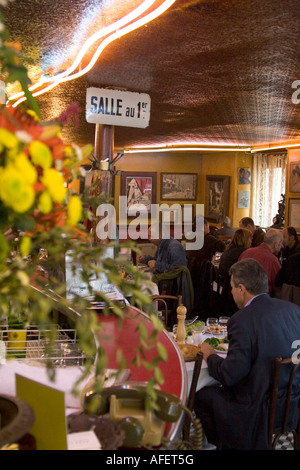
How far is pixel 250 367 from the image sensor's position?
298cm

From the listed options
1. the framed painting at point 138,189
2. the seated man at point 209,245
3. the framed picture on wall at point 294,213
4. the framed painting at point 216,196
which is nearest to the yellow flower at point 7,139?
the seated man at point 209,245

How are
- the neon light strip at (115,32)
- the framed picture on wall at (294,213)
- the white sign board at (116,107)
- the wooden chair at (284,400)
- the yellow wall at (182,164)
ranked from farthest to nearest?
1. the yellow wall at (182,164)
2. the framed picture on wall at (294,213)
3. the white sign board at (116,107)
4. the wooden chair at (284,400)
5. the neon light strip at (115,32)

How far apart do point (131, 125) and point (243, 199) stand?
8281 mm

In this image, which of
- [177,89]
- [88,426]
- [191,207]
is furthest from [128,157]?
[88,426]

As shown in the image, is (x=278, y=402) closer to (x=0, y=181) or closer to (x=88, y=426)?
(x=88, y=426)

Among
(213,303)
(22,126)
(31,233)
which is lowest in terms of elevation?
(213,303)

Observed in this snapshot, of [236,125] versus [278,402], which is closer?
[278,402]

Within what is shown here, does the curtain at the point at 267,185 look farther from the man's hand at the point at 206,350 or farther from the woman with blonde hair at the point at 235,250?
the man's hand at the point at 206,350

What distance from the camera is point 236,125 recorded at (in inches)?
308

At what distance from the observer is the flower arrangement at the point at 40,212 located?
0.77 meters

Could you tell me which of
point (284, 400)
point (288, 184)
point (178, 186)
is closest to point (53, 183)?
point (284, 400)

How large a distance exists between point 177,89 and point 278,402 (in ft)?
10.2

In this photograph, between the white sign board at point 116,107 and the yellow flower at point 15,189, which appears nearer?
the yellow flower at point 15,189

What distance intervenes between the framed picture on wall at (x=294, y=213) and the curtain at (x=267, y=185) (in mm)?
1972
